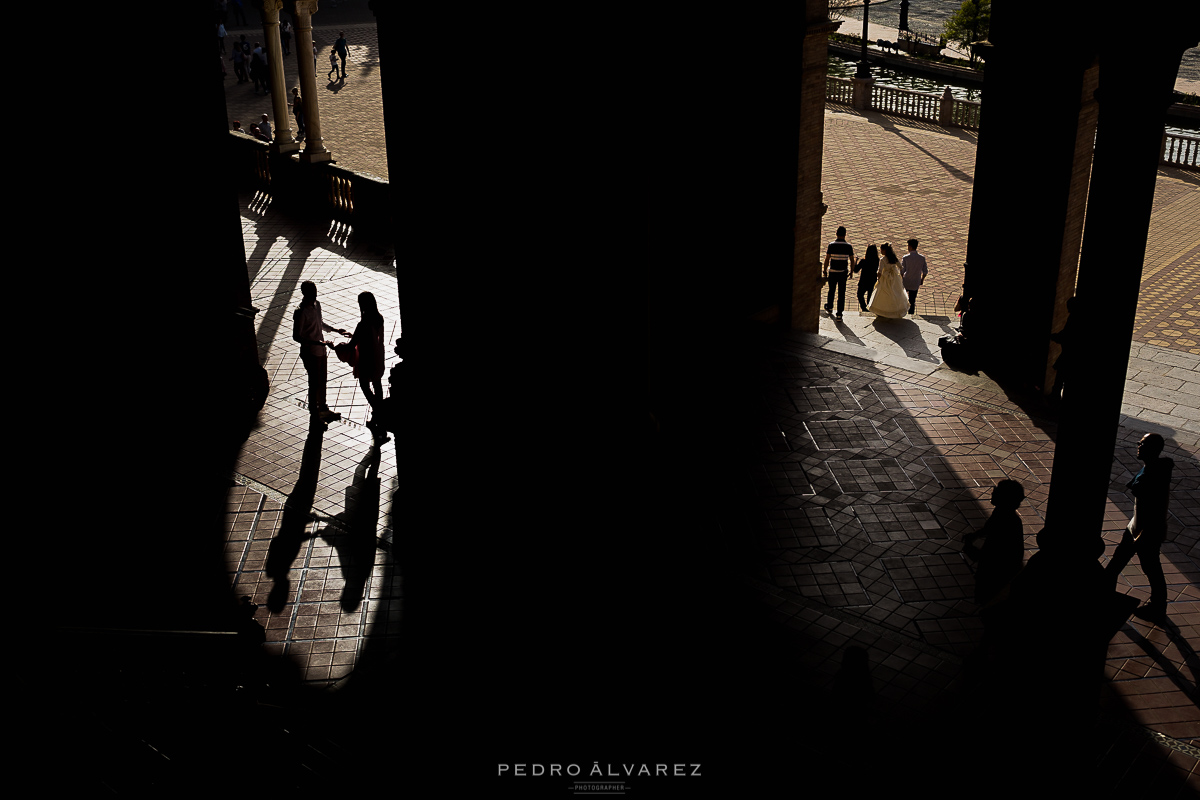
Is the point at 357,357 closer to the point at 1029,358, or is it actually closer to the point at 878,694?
the point at 878,694

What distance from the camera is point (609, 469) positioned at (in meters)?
9.12

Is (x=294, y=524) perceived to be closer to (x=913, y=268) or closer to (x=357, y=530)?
(x=357, y=530)

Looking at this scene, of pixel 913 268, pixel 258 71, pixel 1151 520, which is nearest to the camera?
pixel 1151 520

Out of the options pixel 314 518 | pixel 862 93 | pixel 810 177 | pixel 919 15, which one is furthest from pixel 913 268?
pixel 919 15

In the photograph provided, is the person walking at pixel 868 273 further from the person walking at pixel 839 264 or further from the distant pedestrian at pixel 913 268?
the distant pedestrian at pixel 913 268

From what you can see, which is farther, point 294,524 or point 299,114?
point 299,114

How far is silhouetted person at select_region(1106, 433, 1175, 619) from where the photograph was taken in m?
7.82

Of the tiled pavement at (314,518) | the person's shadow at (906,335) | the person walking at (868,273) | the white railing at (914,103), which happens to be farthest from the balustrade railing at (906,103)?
the tiled pavement at (314,518)

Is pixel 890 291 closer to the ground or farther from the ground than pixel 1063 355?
closer to the ground

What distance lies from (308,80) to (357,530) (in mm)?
11472

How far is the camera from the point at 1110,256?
6.32 m

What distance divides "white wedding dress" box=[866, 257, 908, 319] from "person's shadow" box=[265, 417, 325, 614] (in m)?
7.36

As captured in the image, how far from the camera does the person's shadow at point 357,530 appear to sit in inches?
342

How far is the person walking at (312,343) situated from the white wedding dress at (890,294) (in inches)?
284
